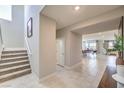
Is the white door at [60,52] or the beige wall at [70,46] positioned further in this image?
the white door at [60,52]

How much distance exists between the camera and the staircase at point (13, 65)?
141 inches

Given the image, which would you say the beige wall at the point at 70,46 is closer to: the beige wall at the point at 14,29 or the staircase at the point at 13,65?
the staircase at the point at 13,65

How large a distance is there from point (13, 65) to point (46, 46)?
5.30ft

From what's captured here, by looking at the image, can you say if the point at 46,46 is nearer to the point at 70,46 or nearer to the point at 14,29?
the point at 70,46

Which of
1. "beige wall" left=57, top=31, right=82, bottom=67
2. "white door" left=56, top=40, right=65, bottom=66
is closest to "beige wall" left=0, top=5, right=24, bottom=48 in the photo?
"white door" left=56, top=40, right=65, bottom=66

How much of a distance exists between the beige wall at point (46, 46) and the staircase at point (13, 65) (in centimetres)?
96

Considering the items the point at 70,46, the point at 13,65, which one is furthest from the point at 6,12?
the point at 70,46

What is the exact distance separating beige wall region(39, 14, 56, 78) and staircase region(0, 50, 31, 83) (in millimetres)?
965

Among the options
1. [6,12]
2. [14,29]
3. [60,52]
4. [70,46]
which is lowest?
[60,52]

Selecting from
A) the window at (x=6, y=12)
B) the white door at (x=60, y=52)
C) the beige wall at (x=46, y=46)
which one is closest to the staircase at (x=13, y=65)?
the beige wall at (x=46, y=46)

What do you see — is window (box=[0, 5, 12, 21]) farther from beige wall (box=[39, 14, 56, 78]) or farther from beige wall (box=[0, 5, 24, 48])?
beige wall (box=[39, 14, 56, 78])

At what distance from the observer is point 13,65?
161 inches

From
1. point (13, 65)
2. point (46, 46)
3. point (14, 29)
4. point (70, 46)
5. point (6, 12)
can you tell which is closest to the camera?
point (46, 46)
